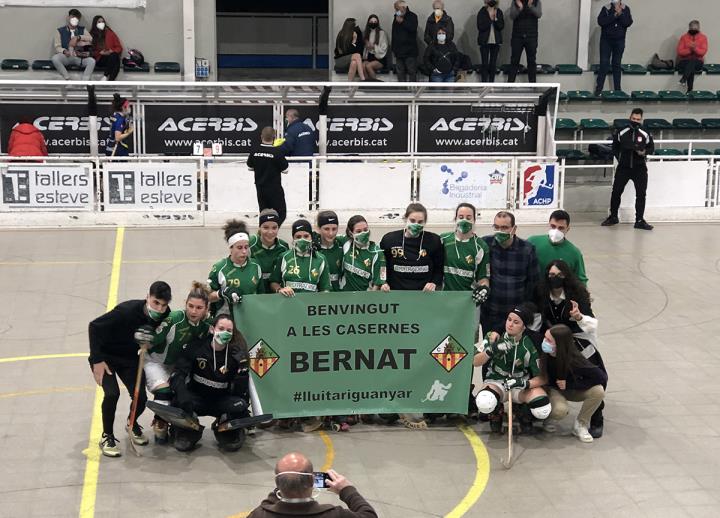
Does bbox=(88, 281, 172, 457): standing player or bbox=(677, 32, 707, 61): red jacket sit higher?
bbox=(677, 32, 707, 61): red jacket

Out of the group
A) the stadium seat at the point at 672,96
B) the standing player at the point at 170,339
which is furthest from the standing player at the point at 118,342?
the stadium seat at the point at 672,96

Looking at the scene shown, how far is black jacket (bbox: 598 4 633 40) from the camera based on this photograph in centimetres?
2686

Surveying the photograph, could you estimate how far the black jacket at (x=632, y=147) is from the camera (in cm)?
1934

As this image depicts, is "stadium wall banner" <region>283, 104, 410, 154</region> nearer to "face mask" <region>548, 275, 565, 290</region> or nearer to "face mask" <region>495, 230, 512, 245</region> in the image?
"face mask" <region>495, 230, 512, 245</region>

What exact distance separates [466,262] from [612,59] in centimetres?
1953

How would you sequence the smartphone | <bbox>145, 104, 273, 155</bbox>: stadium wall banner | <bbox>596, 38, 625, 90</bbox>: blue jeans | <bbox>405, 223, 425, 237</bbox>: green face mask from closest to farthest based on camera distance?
the smartphone < <bbox>405, 223, 425, 237</bbox>: green face mask < <bbox>145, 104, 273, 155</bbox>: stadium wall banner < <bbox>596, 38, 625, 90</bbox>: blue jeans

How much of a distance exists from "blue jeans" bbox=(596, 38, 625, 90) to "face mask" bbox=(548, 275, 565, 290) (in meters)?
19.3

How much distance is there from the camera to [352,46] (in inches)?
1049

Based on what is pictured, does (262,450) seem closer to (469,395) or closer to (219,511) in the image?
(219,511)

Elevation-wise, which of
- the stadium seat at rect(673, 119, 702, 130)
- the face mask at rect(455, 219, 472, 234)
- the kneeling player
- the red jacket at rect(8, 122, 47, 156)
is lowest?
the kneeling player

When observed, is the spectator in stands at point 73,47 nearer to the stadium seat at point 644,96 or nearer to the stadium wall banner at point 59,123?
the stadium wall banner at point 59,123

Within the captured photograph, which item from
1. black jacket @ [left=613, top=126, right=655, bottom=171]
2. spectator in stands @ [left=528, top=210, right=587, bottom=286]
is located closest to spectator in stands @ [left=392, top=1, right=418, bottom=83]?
black jacket @ [left=613, top=126, right=655, bottom=171]

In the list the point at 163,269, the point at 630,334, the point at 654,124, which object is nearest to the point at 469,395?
the point at 630,334

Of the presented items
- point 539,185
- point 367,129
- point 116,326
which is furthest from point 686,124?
point 116,326
